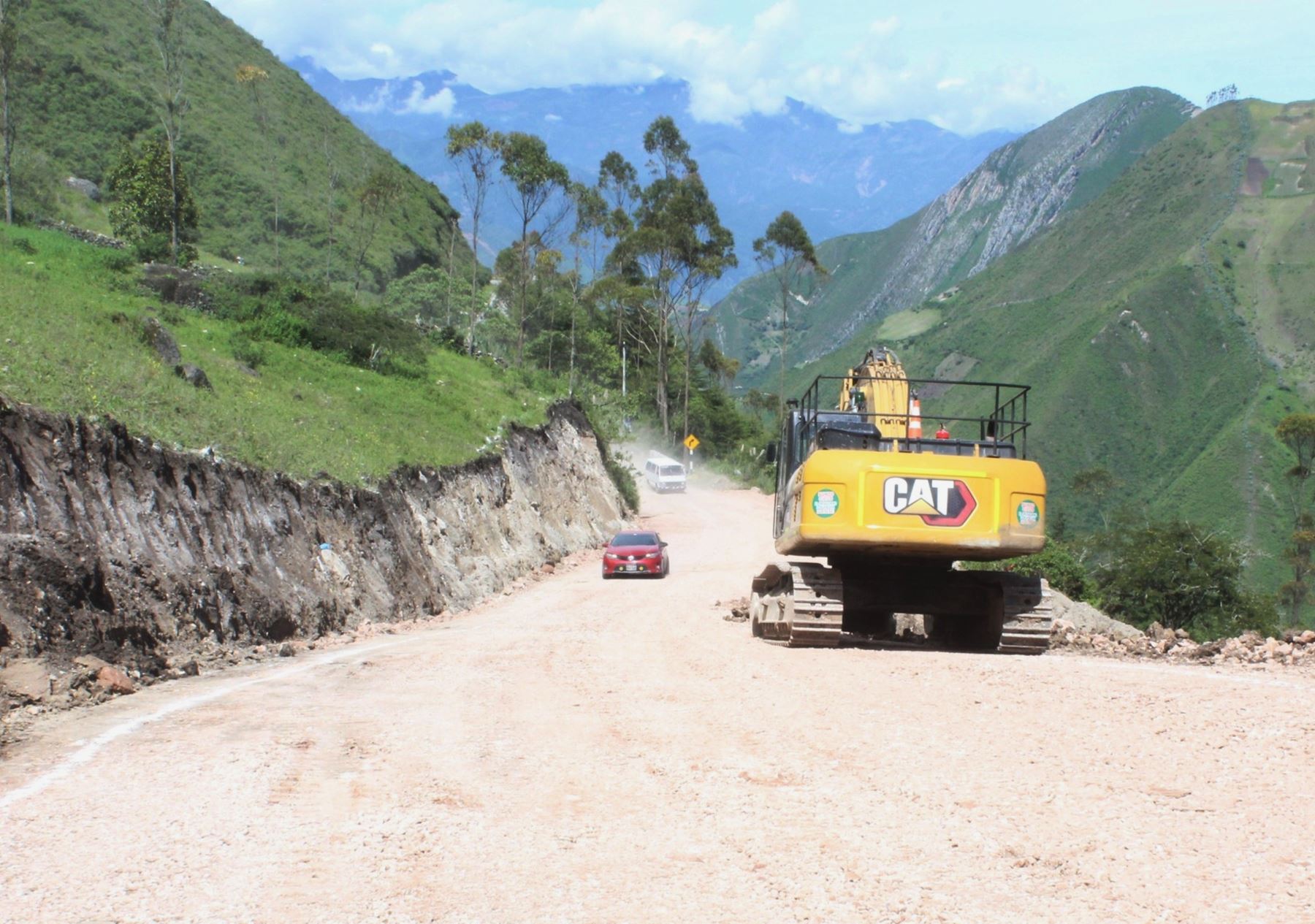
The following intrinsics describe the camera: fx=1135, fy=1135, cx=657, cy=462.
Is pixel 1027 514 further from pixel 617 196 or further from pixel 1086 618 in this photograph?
pixel 617 196

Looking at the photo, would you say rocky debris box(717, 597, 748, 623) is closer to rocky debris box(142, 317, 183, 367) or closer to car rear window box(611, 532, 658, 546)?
car rear window box(611, 532, 658, 546)

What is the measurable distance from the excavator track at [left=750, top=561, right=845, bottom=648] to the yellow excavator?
16 mm

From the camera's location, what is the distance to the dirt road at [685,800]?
17.5 feet

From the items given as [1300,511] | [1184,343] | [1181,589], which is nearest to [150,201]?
[1181,589]

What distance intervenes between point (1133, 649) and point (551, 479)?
27751mm

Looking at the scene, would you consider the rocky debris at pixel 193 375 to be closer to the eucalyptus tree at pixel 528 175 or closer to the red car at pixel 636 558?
the red car at pixel 636 558

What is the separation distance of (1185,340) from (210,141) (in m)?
126

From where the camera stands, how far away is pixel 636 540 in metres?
32.0

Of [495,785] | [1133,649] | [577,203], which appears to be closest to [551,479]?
[1133,649]

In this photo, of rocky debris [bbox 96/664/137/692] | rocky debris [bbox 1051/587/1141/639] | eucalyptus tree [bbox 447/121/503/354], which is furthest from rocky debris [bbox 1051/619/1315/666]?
eucalyptus tree [bbox 447/121/503/354]

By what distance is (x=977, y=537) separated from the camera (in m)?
12.8

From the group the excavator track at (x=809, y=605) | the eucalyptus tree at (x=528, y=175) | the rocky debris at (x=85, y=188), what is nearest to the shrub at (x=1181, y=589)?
the excavator track at (x=809, y=605)

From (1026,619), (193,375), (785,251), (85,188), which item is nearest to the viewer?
(1026,619)

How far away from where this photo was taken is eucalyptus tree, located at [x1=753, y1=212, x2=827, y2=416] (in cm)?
7656
